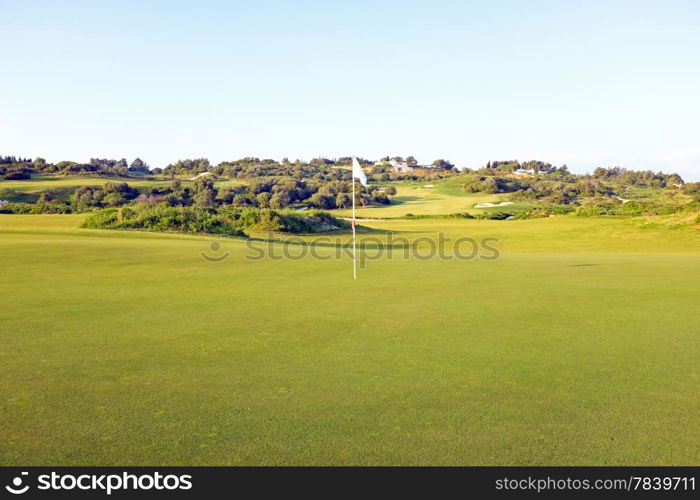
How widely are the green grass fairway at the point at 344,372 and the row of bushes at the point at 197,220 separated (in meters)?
29.9

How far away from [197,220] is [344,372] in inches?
1708

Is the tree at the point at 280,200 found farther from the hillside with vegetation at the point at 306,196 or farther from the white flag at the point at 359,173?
the white flag at the point at 359,173

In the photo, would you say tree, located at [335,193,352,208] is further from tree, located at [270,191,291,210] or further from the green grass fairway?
the green grass fairway

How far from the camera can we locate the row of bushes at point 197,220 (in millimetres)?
45906

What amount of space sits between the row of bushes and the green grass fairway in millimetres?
29902

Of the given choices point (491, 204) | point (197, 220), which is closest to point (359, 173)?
point (197, 220)

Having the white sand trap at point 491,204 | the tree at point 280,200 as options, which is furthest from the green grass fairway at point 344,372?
the white sand trap at point 491,204

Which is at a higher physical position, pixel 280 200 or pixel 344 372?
pixel 280 200

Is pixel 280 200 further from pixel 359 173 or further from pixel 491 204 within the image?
pixel 359 173

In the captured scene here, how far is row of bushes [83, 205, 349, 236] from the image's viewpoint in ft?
151

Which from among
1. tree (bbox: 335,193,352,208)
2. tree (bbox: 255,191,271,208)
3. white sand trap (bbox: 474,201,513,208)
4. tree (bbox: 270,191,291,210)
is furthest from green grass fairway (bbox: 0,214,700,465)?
tree (bbox: 335,193,352,208)

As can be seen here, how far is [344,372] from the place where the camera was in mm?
7867
